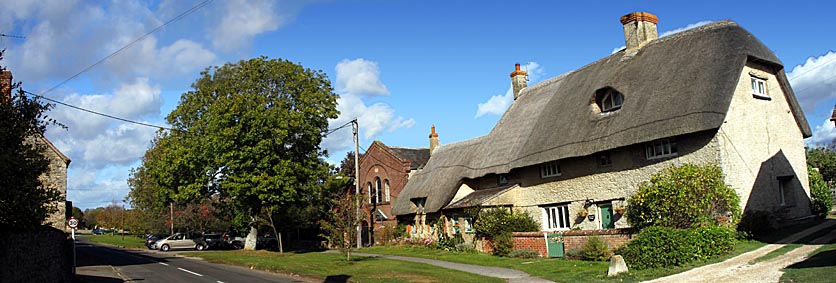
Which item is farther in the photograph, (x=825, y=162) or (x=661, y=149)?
(x=825, y=162)

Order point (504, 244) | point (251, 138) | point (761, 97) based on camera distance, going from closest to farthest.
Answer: point (761, 97) → point (504, 244) → point (251, 138)

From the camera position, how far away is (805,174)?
2372 centimetres

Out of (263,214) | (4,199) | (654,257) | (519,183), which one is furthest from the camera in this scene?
(263,214)

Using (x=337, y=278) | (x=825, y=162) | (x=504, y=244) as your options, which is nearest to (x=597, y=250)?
(x=504, y=244)

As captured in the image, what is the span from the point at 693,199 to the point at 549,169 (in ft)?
27.6

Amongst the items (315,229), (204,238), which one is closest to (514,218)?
(315,229)

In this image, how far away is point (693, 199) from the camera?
64.7 ft

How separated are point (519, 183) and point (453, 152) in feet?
29.2

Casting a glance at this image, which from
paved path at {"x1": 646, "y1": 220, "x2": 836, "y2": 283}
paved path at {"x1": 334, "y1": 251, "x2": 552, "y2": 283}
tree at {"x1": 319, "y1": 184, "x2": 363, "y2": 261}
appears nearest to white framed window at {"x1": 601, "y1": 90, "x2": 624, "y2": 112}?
paved path at {"x1": 334, "y1": 251, "x2": 552, "y2": 283}

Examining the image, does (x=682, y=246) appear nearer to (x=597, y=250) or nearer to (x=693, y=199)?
(x=693, y=199)

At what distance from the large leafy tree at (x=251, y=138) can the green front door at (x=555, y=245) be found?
50.0 ft

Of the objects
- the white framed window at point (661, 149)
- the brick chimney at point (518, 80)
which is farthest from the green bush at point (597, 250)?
the brick chimney at point (518, 80)

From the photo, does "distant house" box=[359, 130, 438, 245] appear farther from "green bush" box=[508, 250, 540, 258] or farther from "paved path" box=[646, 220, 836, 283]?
"paved path" box=[646, 220, 836, 283]

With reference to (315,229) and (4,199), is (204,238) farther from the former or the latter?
(4,199)
